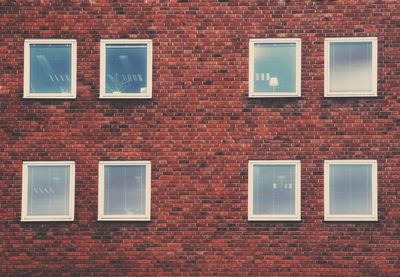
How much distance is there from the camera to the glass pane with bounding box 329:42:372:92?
1859cm

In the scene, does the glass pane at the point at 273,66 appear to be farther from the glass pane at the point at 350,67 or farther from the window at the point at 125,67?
the window at the point at 125,67

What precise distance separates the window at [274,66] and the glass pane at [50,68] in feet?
13.2

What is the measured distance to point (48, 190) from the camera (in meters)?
18.6

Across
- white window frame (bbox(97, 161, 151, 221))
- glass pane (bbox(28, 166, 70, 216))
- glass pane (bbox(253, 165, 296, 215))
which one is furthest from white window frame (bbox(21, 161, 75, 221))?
glass pane (bbox(253, 165, 296, 215))

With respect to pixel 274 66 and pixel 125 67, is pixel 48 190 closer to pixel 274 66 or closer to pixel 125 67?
pixel 125 67

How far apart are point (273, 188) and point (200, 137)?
1909mm

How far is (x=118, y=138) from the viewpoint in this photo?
18.6 m

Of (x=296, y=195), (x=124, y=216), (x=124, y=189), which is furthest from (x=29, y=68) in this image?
(x=296, y=195)

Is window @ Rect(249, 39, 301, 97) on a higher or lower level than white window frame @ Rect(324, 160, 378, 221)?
higher

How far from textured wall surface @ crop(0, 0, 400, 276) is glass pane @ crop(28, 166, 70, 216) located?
0.88 ft

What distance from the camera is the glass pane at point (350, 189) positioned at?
18328 mm

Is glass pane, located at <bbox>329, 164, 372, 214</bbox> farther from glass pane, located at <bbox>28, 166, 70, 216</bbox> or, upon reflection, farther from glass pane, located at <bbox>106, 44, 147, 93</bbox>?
glass pane, located at <bbox>28, 166, 70, 216</bbox>

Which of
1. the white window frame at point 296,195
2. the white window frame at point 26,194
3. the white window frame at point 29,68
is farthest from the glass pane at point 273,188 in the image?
the white window frame at point 29,68

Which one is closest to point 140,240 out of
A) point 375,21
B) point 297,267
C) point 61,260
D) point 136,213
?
point 136,213
